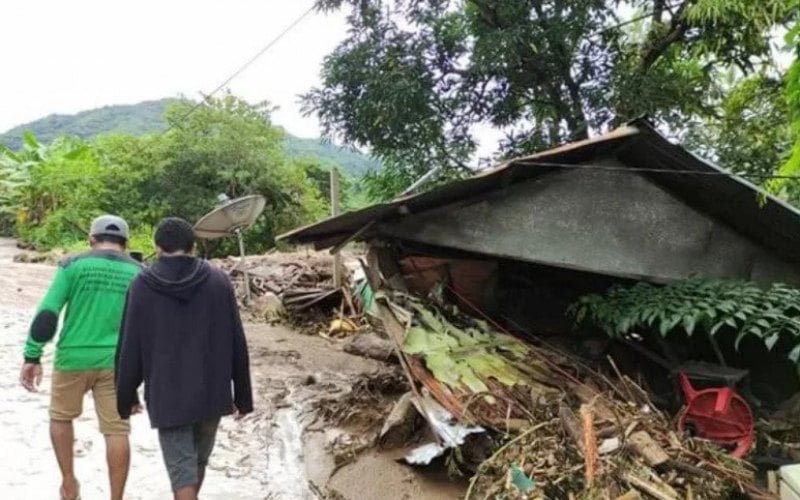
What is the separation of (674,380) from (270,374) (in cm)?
484

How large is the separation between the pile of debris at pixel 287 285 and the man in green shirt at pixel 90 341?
8.30m

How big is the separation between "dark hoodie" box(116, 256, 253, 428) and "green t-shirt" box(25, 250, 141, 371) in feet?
1.66

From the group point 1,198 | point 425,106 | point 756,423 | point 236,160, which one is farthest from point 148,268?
point 1,198

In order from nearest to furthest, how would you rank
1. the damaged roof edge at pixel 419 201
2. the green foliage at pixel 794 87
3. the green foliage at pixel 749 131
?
the green foliage at pixel 794 87
the damaged roof edge at pixel 419 201
the green foliage at pixel 749 131

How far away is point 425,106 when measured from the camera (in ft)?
31.0

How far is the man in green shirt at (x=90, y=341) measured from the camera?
3.80 meters

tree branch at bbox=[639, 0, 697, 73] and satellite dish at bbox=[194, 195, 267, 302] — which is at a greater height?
tree branch at bbox=[639, 0, 697, 73]

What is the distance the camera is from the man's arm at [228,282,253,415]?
11.8ft

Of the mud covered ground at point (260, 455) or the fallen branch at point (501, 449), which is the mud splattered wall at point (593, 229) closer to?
the mud covered ground at point (260, 455)

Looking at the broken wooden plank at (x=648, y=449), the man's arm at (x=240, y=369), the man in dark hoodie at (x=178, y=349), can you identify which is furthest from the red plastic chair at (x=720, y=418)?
the man in dark hoodie at (x=178, y=349)

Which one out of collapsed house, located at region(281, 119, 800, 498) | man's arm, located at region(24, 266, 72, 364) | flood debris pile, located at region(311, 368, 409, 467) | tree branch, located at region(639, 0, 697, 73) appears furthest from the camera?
tree branch, located at region(639, 0, 697, 73)

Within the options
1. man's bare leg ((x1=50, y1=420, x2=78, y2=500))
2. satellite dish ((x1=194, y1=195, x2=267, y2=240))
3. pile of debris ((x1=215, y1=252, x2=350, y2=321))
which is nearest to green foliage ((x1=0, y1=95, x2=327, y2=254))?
pile of debris ((x1=215, y1=252, x2=350, y2=321))

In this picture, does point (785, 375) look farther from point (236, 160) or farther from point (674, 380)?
point (236, 160)

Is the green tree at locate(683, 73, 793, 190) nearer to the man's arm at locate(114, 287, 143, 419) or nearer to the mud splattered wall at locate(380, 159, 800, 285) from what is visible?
the mud splattered wall at locate(380, 159, 800, 285)
